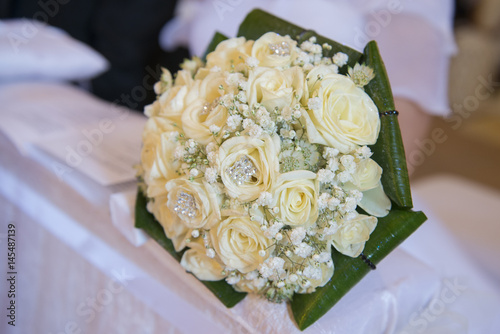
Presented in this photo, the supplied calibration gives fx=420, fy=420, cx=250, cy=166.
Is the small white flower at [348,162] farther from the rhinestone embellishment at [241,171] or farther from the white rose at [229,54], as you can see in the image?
the white rose at [229,54]

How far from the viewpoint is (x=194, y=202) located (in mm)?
534

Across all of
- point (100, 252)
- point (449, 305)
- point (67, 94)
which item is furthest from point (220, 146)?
point (67, 94)

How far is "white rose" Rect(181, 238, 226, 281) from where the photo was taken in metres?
0.58

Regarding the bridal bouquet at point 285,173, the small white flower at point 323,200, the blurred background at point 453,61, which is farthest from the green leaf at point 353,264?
the blurred background at point 453,61

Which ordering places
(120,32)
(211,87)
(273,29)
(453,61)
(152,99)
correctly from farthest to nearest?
(453,61), (152,99), (120,32), (273,29), (211,87)

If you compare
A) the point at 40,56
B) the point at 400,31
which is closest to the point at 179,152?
the point at 400,31

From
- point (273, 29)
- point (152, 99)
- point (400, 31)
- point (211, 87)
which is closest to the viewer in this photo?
point (211, 87)

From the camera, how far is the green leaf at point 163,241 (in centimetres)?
61

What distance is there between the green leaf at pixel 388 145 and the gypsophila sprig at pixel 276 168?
22 mm

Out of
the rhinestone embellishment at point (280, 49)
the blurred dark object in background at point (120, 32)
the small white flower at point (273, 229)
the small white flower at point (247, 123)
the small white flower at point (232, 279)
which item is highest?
the rhinestone embellishment at point (280, 49)

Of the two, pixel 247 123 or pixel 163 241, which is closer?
pixel 247 123

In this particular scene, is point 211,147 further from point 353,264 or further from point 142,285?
point 142,285

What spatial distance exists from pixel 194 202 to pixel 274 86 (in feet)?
0.58

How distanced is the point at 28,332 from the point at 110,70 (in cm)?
118
